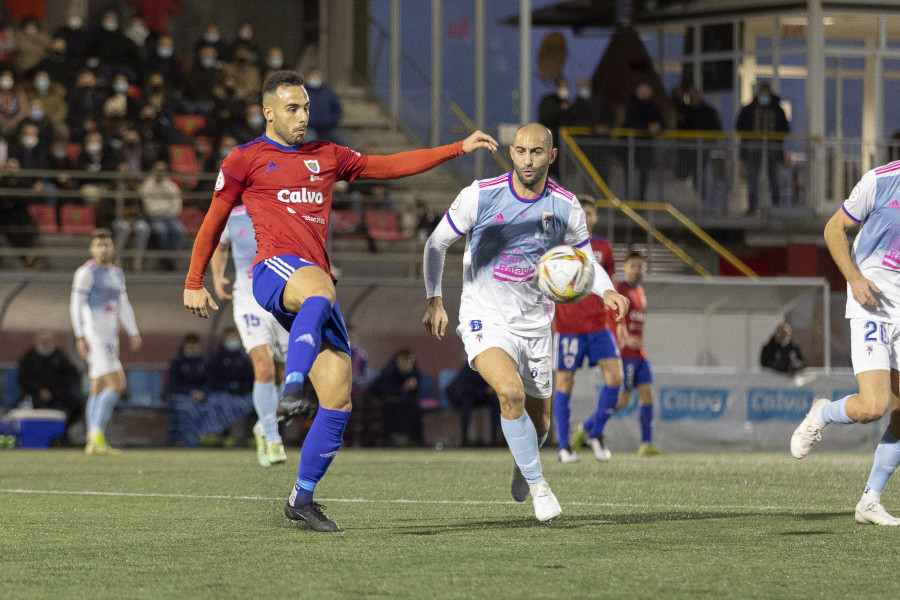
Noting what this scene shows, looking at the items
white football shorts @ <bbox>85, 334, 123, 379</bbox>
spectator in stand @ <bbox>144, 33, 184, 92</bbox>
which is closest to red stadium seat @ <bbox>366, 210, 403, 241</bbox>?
spectator in stand @ <bbox>144, 33, 184, 92</bbox>

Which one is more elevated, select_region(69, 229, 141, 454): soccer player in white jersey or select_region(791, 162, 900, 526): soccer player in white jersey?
select_region(791, 162, 900, 526): soccer player in white jersey

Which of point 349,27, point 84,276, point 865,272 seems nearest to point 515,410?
point 865,272

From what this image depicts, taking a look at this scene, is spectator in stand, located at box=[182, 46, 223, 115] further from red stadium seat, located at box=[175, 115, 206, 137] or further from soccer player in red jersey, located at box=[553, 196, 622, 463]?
soccer player in red jersey, located at box=[553, 196, 622, 463]

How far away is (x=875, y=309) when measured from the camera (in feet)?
22.4

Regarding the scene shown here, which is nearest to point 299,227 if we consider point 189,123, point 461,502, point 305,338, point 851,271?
point 305,338

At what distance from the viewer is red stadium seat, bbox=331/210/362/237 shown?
20.0 metres

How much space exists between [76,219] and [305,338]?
562 inches

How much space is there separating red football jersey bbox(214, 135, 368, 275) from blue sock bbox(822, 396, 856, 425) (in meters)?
2.81

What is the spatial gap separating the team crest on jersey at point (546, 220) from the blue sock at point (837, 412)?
1799mm

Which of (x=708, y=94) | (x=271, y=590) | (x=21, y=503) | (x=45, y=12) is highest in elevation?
(x=45, y=12)

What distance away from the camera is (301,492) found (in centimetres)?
642

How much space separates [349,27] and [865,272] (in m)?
22.7

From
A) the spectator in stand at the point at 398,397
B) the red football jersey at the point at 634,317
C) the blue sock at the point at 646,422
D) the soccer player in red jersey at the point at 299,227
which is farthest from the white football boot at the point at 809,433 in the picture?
the spectator in stand at the point at 398,397

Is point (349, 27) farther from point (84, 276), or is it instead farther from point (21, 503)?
point (21, 503)
